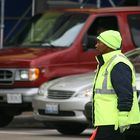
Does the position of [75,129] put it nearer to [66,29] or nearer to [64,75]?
[64,75]

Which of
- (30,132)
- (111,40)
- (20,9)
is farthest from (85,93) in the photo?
(20,9)

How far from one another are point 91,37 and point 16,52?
55.9 inches

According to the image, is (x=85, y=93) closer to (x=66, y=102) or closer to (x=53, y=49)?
(x=66, y=102)

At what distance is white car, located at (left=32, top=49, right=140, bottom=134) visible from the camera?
12227 millimetres

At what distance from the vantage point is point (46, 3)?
65.1 feet

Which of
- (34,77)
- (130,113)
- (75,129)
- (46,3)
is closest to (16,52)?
(34,77)

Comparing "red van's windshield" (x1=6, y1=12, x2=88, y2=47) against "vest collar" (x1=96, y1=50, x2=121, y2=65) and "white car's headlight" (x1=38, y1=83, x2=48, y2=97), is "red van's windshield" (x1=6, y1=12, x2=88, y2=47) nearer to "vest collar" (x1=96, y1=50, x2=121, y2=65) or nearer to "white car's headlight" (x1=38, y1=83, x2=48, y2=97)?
"white car's headlight" (x1=38, y1=83, x2=48, y2=97)

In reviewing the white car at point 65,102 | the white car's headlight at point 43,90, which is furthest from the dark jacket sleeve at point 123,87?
the white car's headlight at point 43,90

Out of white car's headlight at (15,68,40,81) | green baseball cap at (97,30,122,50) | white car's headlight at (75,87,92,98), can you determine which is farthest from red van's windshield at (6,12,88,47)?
green baseball cap at (97,30,122,50)

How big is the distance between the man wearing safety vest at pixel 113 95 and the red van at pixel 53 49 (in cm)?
697

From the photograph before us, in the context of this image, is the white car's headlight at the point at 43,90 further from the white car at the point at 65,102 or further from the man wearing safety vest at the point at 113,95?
the man wearing safety vest at the point at 113,95

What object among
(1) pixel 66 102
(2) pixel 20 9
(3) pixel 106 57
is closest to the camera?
(3) pixel 106 57

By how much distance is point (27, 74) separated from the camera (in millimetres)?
14039

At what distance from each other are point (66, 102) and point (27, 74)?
6.13 feet
